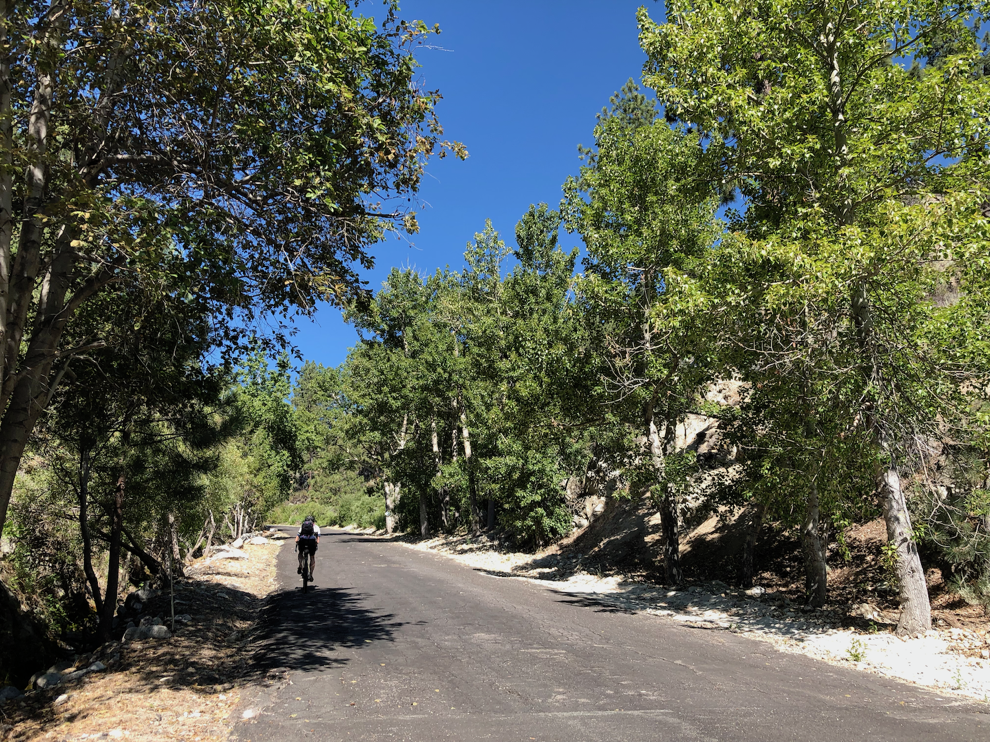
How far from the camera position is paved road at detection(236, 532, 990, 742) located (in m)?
5.12

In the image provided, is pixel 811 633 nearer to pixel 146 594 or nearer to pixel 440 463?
pixel 146 594

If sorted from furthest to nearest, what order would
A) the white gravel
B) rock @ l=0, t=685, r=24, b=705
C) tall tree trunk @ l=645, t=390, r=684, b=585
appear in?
tall tree trunk @ l=645, t=390, r=684, b=585
the white gravel
rock @ l=0, t=685, r=24, b=705

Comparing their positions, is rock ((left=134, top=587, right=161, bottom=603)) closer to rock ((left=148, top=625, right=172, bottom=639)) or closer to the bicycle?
the bicycle

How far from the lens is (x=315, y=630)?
31.4 ft

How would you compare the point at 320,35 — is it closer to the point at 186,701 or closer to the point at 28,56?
the point at 28,56

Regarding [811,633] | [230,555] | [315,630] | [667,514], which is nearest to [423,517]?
[230,555]

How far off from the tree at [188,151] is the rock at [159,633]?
13.0ft

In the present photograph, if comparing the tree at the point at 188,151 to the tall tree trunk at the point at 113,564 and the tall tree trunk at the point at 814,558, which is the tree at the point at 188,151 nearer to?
the tall tree trunk at the point at 113,564


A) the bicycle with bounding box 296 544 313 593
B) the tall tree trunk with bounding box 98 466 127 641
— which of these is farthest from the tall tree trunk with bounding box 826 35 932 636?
the bicycle with bounding box 296 544 313 593

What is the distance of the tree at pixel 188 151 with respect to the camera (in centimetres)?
589

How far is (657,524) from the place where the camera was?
781 inches

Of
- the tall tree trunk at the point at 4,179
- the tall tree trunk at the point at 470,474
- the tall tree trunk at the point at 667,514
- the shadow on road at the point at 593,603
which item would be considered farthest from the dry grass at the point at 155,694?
the tall tree trunk at the point at 470,474

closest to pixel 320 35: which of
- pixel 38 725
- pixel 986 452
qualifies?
pixel 38 725

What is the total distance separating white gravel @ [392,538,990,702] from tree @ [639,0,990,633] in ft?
2.16
